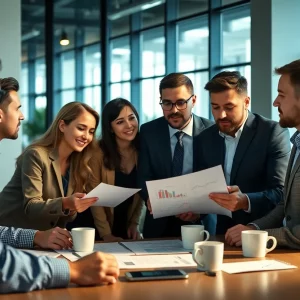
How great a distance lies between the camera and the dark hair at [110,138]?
370 centimetres

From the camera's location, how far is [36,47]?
13.5 m

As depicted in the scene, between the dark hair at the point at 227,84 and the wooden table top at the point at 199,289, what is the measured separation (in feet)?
4.56

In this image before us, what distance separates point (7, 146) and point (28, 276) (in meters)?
6.28

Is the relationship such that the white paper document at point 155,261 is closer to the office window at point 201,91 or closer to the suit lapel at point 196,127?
the suit lapel at point 196,127

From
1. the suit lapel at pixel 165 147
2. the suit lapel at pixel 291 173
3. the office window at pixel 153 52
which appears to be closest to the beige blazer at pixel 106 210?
the suit lapel at pixel 165 147

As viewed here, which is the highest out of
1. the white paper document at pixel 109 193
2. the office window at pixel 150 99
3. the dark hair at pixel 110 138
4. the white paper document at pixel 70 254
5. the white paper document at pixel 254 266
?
the office window at pixel 150 99

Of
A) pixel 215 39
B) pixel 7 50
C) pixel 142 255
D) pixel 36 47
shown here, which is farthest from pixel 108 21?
pixel 142 255

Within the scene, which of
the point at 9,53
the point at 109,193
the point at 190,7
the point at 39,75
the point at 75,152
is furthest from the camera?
the point at 39,75

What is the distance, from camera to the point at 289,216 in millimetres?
2965

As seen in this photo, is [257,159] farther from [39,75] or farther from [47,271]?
[39,75]

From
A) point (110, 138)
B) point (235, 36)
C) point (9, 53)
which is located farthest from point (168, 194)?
point (235, 36)

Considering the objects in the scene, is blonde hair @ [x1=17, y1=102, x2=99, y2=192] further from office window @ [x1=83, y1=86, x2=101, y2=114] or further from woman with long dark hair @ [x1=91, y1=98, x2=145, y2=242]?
office window @ [x1=83, y1=86, x2=101, y2=114]

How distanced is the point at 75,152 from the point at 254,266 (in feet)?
4.97

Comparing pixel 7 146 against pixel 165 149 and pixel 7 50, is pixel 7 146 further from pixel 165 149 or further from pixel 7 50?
pixel 165 149
